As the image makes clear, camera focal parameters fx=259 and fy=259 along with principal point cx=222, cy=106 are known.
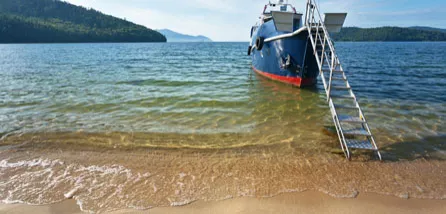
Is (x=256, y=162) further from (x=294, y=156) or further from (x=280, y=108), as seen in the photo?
(x=280, y=108)

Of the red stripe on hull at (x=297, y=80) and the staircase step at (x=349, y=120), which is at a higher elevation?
the red stripe on hull at (x=297, y=80)

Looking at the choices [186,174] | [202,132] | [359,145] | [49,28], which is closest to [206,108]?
[202,132]

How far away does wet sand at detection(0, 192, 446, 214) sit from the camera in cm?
396

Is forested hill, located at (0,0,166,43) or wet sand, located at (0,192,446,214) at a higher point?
forested hill, located at (0,0,166,43)

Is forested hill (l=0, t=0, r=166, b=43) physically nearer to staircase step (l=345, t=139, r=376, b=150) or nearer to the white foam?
the white foam

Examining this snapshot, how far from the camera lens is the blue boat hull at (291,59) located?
13.7 m

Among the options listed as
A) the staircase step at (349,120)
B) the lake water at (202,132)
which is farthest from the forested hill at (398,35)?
the staircase step at (349,120)

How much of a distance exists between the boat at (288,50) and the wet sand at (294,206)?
9.66 m

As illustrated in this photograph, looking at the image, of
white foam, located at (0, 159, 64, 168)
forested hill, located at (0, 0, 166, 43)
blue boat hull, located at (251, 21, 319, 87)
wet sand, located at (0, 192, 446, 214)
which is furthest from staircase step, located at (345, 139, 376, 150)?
forested hill, located at (0, 0, 166, 43)

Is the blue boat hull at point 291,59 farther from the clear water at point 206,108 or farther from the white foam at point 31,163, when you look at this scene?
the white foam at point 31,163

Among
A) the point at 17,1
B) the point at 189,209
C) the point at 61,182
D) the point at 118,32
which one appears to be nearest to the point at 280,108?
the point at 189,209

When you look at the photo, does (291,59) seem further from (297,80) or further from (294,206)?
(294,206)

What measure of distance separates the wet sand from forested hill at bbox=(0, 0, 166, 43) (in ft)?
507

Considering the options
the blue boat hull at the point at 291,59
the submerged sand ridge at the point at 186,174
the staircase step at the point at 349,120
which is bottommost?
the submerged sand ridge at the point at 186,174
